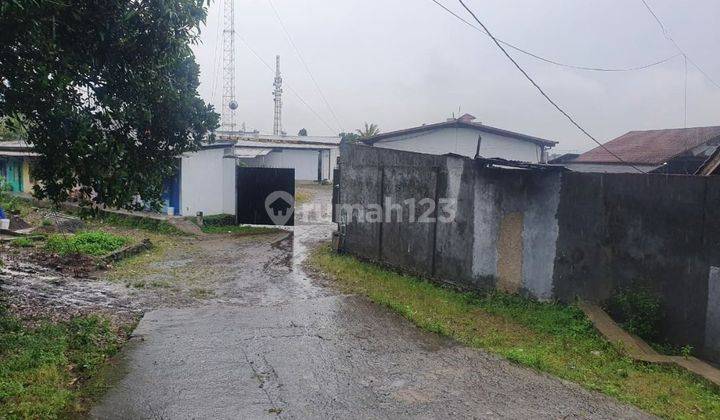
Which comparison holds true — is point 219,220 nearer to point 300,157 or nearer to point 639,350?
point 639,350

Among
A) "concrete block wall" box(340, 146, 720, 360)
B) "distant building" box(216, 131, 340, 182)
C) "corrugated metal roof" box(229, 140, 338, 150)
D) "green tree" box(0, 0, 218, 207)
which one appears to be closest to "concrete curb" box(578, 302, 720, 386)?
"concrete block wall" box(340, 146, 720, 360)

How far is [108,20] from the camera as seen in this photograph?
20.3 ft

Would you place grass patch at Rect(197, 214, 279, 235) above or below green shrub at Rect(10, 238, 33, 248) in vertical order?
above

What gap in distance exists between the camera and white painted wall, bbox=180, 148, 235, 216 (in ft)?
58.1

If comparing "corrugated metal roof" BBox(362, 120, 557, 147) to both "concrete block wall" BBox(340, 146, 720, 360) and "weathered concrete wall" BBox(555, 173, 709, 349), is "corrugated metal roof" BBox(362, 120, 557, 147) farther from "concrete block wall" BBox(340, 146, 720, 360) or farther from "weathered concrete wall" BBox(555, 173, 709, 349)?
"weathered concrete wall" BBox(555, 173, 709, 349)

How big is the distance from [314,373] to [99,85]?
14.0ft

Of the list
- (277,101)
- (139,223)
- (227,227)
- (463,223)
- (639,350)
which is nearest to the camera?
(639,350)

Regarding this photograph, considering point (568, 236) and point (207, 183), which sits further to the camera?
point (207, 183)

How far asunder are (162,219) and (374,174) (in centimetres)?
803

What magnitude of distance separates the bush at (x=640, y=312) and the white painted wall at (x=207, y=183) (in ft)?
44.6

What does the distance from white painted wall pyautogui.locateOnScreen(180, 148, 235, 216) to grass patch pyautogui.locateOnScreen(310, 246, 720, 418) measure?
874cm

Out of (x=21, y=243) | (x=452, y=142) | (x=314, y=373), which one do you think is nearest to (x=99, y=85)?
(x=314, y=373)

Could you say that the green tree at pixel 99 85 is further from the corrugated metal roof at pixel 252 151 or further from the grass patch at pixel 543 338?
the corrugated metal roof at pixel 252 151

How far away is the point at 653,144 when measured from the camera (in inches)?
843
